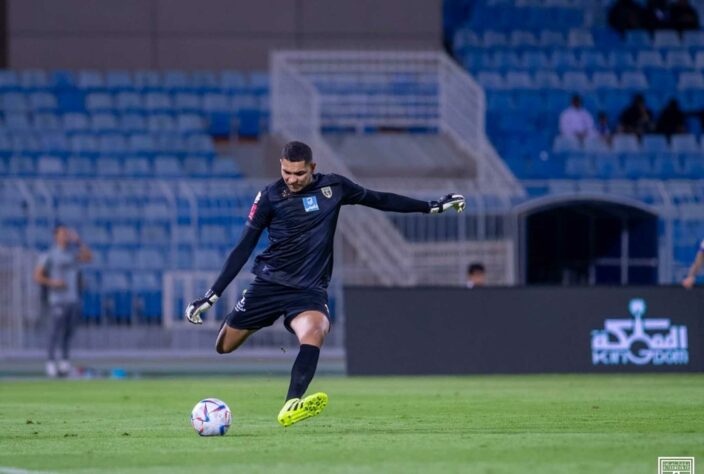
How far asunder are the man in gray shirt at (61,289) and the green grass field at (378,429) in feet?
9.60

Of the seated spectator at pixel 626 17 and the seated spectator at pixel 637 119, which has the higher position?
the seated spectator at pixel 626 17

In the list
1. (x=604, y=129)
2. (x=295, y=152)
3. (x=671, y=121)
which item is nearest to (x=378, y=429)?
(x=295, y=152)

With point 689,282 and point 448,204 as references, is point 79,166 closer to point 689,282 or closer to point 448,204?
point 689,282

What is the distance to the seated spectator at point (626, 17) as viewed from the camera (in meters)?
32.4

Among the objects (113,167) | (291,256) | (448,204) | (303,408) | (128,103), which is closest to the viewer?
(303,408)

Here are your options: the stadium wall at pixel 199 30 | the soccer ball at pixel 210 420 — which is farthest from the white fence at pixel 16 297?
the soccer ball at pixel 210 420

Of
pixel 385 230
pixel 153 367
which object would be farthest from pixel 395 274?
pixel 153 367

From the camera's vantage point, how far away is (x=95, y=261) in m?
25.0

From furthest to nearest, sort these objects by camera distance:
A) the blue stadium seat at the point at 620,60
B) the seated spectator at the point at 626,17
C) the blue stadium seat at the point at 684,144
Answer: the seated spectator at the point at 626,17 → the blue stadium seat at the point at 620,60 → the blue stadium seat at the point at 684,144

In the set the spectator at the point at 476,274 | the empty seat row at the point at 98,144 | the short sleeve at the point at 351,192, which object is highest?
the empty seat row at the point at 98,144

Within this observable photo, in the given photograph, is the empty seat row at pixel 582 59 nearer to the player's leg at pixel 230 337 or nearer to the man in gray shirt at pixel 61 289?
the man in gray shirt at pixel 61 289

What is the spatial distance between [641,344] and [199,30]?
15.4 metres

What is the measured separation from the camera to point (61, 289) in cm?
2112

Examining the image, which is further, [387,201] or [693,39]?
[693,39]
